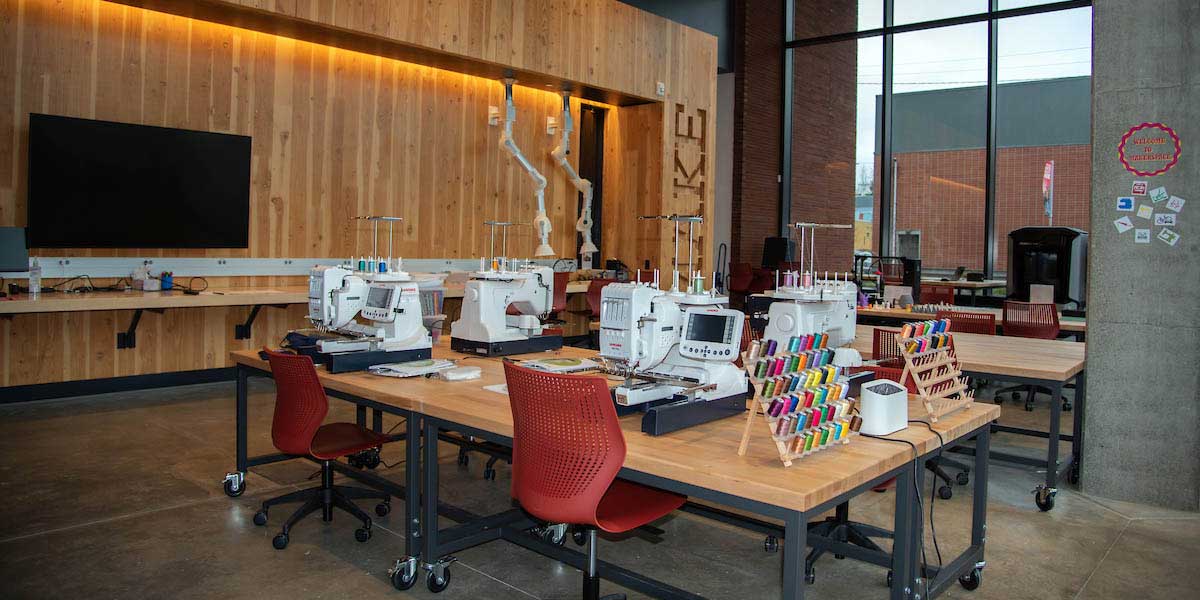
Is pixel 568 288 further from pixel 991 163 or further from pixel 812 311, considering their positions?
pixel 991 163

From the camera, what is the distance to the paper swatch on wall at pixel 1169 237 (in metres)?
4.11

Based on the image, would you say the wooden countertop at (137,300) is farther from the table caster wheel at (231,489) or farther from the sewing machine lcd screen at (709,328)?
the sewing machine lcd screen at (709,328)

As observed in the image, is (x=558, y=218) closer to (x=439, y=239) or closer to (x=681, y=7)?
(x=439, y=239)

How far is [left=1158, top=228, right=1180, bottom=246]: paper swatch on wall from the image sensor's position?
4.11 metres

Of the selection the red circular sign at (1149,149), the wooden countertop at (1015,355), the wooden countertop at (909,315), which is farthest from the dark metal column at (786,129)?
the red circular sign at (1149,149)

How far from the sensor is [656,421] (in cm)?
255

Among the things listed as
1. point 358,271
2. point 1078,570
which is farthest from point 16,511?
point 1078,570

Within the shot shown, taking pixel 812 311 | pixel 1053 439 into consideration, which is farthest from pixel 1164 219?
pixel 812 311

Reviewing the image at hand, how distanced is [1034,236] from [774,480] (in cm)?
529

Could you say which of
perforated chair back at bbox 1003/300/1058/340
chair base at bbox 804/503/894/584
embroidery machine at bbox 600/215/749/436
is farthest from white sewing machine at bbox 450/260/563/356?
perforated chair back at bbox 1003/300/1058/340

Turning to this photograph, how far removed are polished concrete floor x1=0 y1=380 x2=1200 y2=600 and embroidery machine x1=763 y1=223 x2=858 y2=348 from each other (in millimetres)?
860

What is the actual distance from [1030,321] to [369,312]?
490cm

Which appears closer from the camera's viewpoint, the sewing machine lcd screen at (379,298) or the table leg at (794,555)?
the table leg at (794,555)

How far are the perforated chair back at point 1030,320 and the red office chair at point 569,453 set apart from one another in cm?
473
